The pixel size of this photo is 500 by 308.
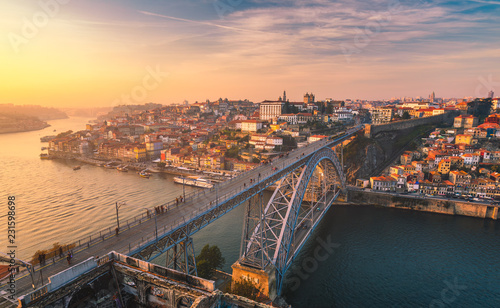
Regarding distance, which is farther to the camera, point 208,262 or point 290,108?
point 290,108

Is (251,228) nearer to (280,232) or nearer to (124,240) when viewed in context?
(280,232)

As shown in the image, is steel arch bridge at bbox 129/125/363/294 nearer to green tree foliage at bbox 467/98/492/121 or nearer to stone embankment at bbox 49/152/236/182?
stone embankment at bbox 49/152/236/182

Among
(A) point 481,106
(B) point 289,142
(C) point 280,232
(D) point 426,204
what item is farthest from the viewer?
(A) point 481,106

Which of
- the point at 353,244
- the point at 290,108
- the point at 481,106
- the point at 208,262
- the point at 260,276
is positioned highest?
the point at 481,106

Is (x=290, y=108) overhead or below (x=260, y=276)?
overhead

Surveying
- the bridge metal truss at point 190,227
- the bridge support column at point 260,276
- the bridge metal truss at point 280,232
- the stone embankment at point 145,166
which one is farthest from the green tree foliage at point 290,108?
the bridge support column at point 260,276

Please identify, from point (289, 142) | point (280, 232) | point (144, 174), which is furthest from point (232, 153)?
point (280, 232)
